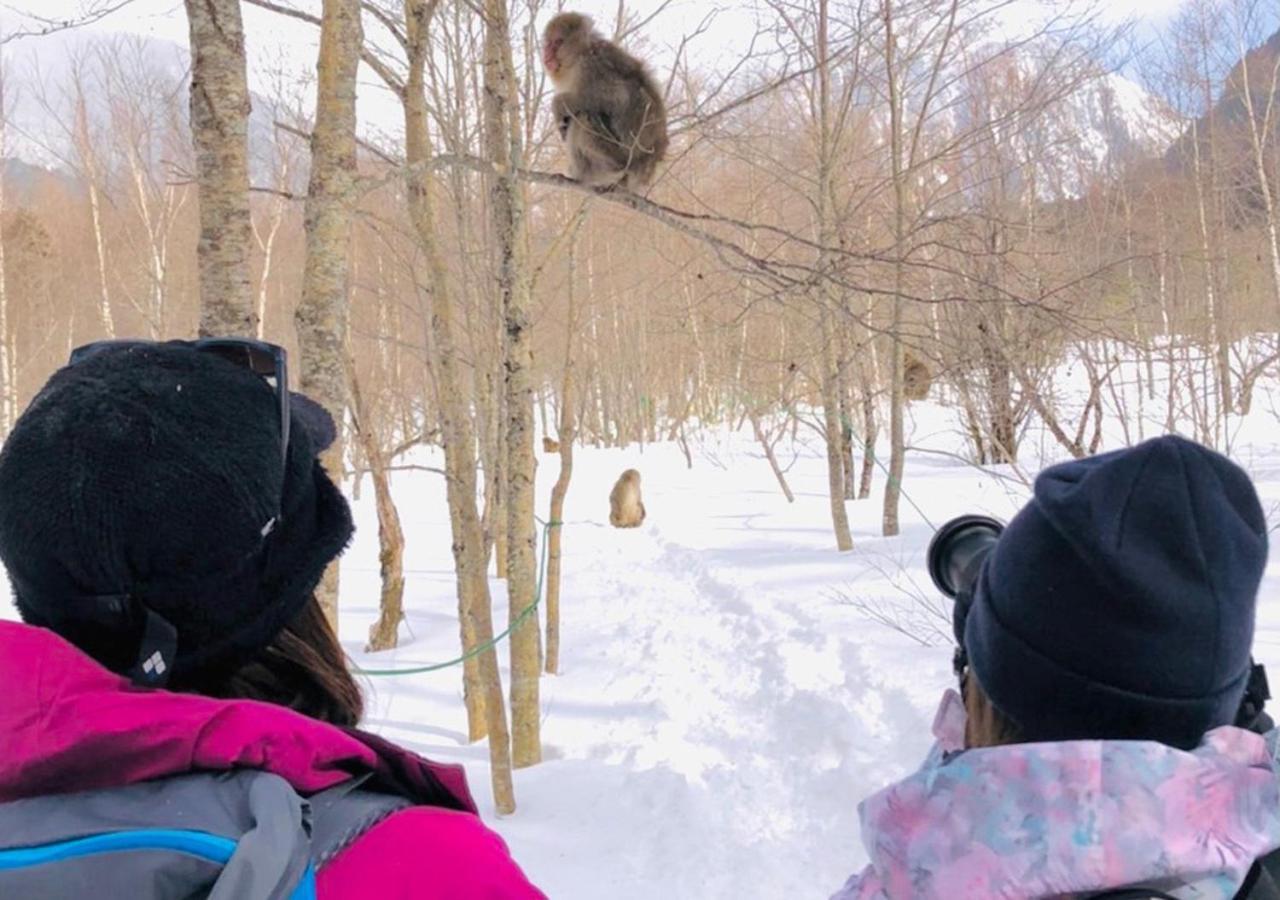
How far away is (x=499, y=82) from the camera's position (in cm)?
514

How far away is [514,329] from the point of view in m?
5.10

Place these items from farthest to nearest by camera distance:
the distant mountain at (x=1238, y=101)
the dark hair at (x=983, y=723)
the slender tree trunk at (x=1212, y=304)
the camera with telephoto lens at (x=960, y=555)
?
the distant mountain at (x=1238, y=101), the slender tree trunk at (x=1212, y=304), the camera with telephoto lens at (x=960, y=555), the dark hair at (x=983, y=723)

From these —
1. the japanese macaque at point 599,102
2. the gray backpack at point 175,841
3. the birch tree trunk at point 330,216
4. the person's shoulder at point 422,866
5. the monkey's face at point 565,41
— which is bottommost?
the person's shoulder at point 422,866

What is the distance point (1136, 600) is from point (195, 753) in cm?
92

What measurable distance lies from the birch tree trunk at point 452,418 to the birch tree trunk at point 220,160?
7.51 feet

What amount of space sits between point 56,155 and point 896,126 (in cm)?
1860

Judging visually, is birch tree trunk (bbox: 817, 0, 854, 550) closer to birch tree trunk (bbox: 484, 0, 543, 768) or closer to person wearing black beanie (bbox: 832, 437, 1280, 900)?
birch tree trunk (bbox: 484, 0, 543, 768)

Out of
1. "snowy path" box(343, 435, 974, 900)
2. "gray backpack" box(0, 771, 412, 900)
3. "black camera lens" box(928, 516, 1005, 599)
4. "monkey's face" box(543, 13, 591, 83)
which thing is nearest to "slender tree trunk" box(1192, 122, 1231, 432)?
"snowy path" box(343, 435, 974, 900)

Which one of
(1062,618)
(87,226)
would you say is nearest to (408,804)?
(1062,618)

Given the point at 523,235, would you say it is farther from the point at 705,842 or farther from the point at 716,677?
the point at 716,677

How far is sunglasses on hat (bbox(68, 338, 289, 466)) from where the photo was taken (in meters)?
0.89

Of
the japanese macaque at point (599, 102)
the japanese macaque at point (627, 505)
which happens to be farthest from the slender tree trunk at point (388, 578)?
the japanese macaque at point (627, 505)

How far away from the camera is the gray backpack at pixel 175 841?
60 centimetres

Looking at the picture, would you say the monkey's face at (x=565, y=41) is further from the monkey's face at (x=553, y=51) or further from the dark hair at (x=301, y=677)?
the dark hair at (x=301, y=677)
